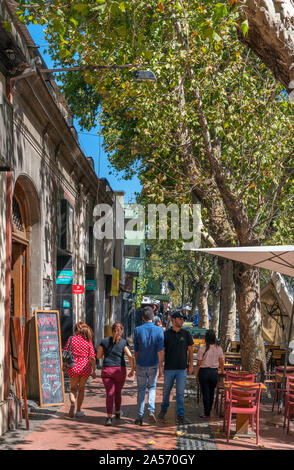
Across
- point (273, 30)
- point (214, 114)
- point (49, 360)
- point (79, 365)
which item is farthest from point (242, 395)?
point (214, 114)

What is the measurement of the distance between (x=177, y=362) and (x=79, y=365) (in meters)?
1.63

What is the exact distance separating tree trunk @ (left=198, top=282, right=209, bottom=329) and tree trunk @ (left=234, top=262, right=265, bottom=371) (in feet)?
71.6

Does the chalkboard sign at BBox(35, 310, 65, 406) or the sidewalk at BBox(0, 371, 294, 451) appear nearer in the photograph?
the sidewalk at BBox(0, 371, 294, 451)

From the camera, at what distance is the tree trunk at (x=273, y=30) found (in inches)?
294

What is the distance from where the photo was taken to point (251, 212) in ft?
59.4

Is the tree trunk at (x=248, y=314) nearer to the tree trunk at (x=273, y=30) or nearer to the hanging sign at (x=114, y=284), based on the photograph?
the tree trunk at (x=273, y=30)

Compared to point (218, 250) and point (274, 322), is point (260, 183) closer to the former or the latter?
point (218, 250)

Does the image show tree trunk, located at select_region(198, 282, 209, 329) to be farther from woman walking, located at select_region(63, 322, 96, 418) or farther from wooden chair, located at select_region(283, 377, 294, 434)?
woman walking, located at select_region(63, 322, 96, 418)

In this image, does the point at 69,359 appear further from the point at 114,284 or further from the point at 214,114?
the point at 114,284

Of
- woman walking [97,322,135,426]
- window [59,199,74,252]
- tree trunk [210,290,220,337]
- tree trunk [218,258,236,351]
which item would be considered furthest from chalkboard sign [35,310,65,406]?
tree trunk [210,290,220,337]

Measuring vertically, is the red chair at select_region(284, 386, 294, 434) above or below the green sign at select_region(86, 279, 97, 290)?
below

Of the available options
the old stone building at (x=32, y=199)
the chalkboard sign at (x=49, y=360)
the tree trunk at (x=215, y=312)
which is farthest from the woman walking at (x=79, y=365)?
the tree trunk at (x=215, y=312)

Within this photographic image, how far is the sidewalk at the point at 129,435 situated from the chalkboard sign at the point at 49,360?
0.26 m

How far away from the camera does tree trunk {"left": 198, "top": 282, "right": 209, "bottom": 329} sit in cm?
3578
